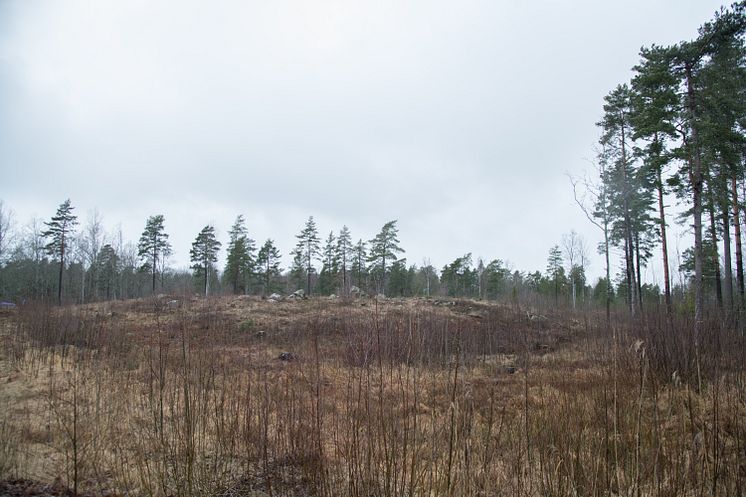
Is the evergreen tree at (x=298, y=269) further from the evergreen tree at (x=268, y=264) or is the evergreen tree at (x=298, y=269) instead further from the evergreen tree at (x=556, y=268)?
the evergreen tree at (x=556, y=268)

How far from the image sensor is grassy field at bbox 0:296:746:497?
252cm

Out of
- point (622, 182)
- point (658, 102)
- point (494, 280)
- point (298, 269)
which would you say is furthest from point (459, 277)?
point (658, 102)

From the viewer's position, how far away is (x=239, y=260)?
45.1 metres

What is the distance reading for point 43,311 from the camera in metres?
12.7

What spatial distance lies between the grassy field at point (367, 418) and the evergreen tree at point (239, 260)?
32.2m

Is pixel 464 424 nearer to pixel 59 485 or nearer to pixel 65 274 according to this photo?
pixel 59 485

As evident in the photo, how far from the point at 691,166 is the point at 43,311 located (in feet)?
83.5

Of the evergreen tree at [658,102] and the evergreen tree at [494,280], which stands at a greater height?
the evergreen tree at [658,102]

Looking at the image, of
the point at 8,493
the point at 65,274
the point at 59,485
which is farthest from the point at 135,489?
the point at 65,274

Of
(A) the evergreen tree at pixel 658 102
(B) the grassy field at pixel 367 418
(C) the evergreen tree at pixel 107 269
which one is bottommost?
Answer: (B) the grassy field at pixel 367 418

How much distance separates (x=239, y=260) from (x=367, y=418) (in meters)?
45.7

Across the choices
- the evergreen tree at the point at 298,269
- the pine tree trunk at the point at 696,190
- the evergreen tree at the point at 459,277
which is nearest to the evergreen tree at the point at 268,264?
the evergreen tree at the point at 298,269

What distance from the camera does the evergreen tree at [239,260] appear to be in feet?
148

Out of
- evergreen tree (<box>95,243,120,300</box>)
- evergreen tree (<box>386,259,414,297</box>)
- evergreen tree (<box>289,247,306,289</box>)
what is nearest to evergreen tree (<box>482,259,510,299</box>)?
evergreen tree (<box>386,259,414,297</box>)
